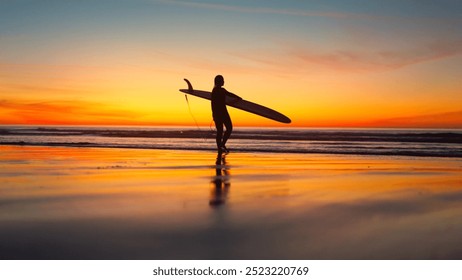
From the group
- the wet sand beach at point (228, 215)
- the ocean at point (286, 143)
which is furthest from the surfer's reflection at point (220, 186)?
the ocean at point (286, 143)

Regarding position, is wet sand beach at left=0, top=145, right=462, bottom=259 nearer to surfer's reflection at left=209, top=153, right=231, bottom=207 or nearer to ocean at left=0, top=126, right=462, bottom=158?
surfer's reflection at left=209, top=153, right=231, bottom=207

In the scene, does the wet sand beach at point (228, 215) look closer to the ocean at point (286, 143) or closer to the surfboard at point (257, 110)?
the surfboard at point (257, 110)

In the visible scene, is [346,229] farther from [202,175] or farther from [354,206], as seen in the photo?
[202,175]

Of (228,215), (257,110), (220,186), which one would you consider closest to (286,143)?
(257,110)

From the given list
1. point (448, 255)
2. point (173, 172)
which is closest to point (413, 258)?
point (448, 255)

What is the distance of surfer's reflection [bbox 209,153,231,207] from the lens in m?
4.44

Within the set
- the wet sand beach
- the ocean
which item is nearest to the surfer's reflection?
the wet sand beach

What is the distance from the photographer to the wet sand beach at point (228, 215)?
10.1 ft

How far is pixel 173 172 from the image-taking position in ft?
22.1

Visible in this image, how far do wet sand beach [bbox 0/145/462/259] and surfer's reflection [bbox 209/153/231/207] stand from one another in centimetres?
1

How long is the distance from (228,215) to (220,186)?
1521 mm

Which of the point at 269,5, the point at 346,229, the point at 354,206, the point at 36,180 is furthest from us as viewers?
the point at 269,5

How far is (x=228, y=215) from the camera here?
3848mm
